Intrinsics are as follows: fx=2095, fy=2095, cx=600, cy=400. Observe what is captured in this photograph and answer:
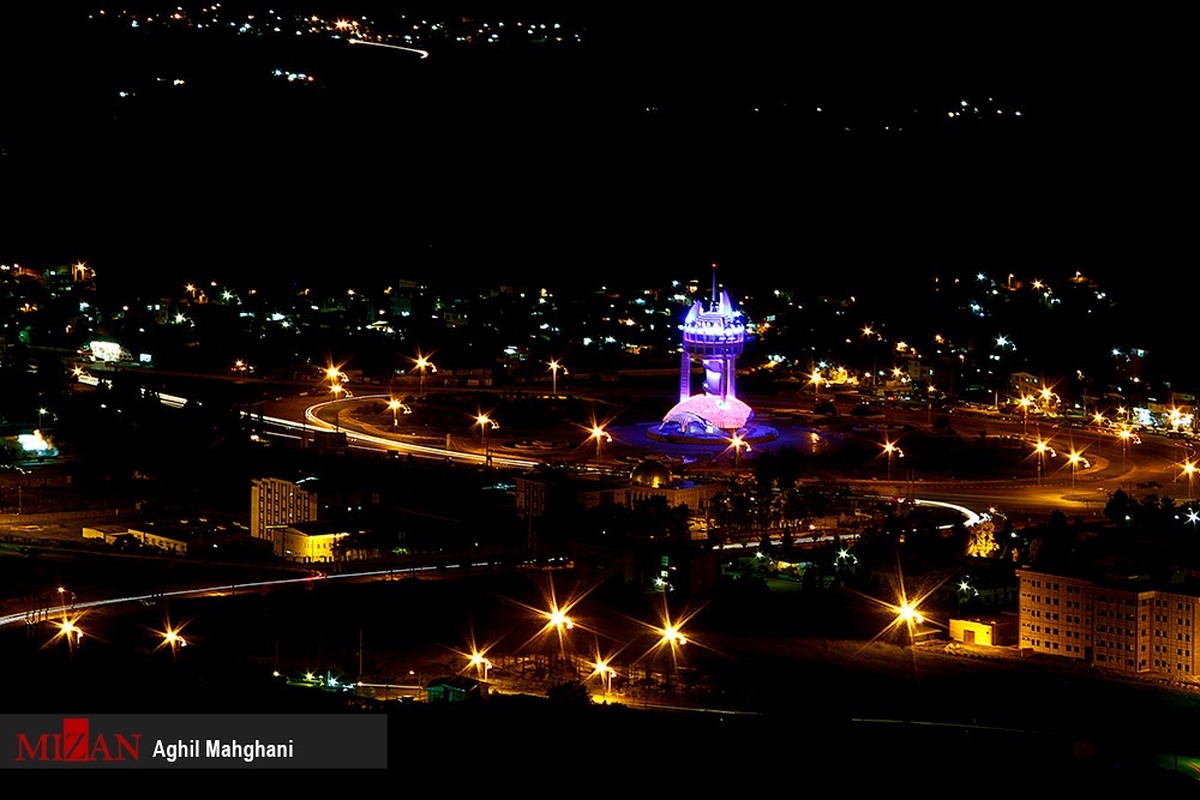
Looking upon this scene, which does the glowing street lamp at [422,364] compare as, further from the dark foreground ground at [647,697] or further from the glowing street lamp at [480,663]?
the glowing street lamp at [480,663]

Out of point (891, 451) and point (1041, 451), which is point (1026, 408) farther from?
point (891, 451)

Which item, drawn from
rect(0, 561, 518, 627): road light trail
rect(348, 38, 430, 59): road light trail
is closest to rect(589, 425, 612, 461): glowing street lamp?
rect(0, 561, 518, 627): road light trail

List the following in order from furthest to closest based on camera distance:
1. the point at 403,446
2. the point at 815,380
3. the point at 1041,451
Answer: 1. the point at 815,380
2. the point at 1041,451
3. the point at 403,446

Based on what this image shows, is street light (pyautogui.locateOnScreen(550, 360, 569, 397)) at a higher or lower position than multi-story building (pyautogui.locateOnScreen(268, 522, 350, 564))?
higher

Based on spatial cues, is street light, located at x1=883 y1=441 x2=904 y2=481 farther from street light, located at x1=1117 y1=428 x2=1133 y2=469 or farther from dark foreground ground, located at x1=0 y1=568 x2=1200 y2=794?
dark foreground ground, located at x1=0 y1=568 x2=1200 y2=794

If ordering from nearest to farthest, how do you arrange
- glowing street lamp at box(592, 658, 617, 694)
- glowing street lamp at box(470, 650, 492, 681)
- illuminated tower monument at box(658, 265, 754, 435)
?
glowing street lamp at box(592, 658, 617, 694) < glowing street lamp at box(470, 650, 492, 681) < illuminated tower monument at box(658, 265, 754, 435)

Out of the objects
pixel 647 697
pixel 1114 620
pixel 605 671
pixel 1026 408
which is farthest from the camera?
pixel 1026 408

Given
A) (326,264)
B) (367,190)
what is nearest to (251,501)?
(326,264)

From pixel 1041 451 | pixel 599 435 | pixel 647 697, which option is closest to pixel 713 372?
pixel 599 435
